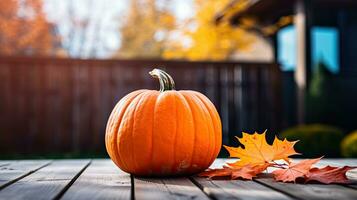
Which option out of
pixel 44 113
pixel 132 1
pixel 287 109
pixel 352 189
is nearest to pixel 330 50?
pixel 287 109

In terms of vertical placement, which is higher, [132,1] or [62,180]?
[132,1]

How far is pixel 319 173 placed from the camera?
138cm

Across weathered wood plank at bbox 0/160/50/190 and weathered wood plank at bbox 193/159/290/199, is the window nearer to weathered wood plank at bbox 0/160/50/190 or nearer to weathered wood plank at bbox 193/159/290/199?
weathered wood plank at bbox 0/160/50/190

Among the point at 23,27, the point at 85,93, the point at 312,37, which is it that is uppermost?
the point at 23,27

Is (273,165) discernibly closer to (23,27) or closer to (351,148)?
(351,148)

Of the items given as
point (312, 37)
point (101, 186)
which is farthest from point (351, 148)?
point (101, 186)

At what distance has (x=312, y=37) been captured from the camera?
6586 millimetres

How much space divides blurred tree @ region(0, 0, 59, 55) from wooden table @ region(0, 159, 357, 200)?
1122cm

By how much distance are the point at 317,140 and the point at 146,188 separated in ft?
15.5

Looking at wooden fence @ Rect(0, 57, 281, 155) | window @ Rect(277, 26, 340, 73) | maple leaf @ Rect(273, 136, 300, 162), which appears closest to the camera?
maple leaf @ Rect(273, 136, 300, 162)

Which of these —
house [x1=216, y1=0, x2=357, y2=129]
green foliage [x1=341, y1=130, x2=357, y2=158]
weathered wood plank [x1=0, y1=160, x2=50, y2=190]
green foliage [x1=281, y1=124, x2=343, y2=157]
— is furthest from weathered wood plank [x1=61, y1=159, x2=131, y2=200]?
house [x1=216, y1=0, x2=357, y2=129]

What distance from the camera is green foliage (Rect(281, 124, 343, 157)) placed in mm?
5602

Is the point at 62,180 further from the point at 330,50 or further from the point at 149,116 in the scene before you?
the point at 330,50

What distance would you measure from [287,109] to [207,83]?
2.40 metres
